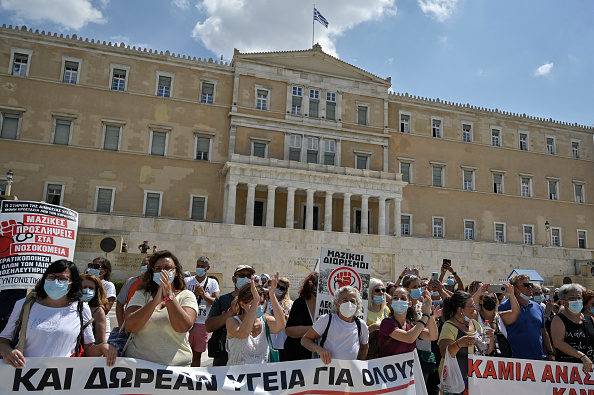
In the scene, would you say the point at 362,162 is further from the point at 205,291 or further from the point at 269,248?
the point at 205,291

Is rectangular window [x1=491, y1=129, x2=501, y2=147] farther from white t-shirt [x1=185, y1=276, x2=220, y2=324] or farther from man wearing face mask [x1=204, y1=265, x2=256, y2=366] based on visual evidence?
man wearing face mask [x1=204, y1=265, x2=256, y2=366]

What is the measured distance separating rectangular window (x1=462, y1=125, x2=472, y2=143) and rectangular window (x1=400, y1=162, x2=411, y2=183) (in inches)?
219

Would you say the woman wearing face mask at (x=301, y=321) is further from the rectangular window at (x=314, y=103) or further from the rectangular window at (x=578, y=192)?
the rectangular window at (x=578, y=192)

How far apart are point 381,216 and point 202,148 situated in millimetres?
12218

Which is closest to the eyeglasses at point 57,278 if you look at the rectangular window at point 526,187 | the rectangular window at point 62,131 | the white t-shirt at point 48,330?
the white t-shirt at point 48,330

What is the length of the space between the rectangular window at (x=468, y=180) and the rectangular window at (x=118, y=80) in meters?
25.0

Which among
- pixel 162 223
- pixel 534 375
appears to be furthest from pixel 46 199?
pixel 534 375

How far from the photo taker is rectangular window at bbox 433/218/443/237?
32.2m

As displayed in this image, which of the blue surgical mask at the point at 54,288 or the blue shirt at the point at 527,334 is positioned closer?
the blue surgical mask at the point at 54,288

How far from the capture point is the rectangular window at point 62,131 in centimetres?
2636

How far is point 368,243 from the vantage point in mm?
24953

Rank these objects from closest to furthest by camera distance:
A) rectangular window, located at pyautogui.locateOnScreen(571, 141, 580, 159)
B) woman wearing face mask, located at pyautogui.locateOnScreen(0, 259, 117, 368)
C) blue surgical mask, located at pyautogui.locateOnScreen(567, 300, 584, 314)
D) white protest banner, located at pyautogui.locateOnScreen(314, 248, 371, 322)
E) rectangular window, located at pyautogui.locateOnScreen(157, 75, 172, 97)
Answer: woman wearing face mask, located at pyautogui.locateOnScreen(0, 259, 117, 368) < blue surgical mask, located at pyautogui.locateOnScreen(567, 300, 584, 314) < white protest banner, located at pyautogui.locateOnScreen(314, 248, 371, 322) < rectangular window, located at pyautogui.locateOnScreen(157, 75, 172, 97) < rectangular window, located at pyautogui.locateOnScreen(571, 141, 580, 159)

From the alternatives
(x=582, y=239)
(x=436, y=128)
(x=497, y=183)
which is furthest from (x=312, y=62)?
(x=582, y=239)

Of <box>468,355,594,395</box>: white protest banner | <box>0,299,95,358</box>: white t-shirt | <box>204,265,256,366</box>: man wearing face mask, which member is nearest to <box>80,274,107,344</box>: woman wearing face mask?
<box>0,299,95,358</box>: white t-shirt
